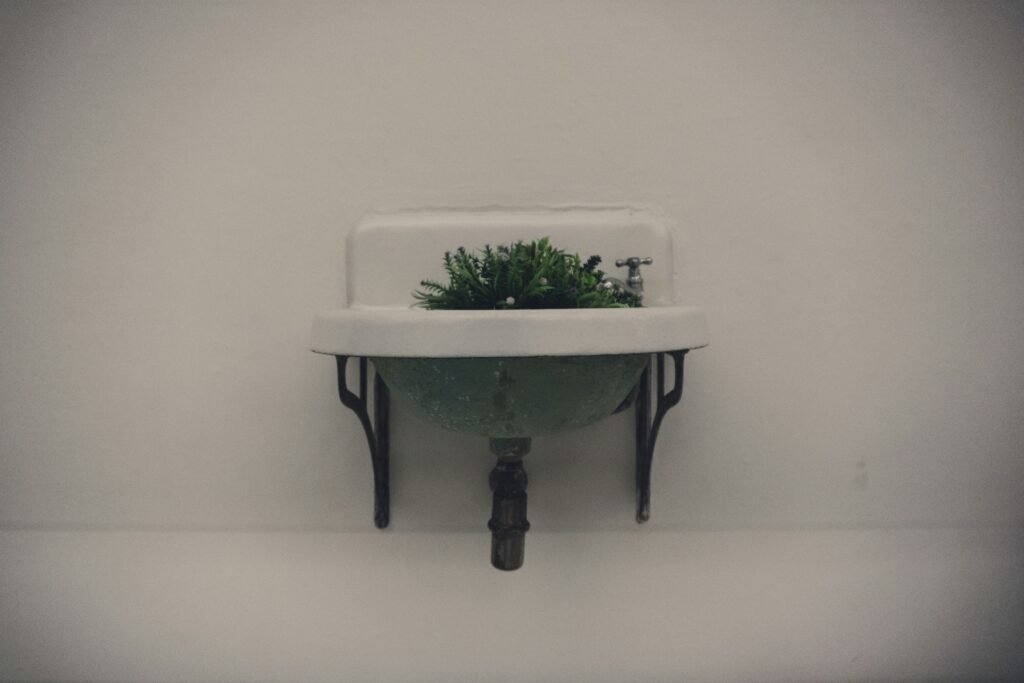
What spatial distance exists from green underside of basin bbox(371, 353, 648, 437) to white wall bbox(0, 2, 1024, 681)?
0.66 feet

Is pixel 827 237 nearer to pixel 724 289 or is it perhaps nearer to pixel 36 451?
pixel 724 289

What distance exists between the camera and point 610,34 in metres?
0.76

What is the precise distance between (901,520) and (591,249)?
0.55 meters

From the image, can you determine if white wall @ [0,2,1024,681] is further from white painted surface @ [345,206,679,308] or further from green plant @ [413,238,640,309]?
green plant @ [413,238,640,309]

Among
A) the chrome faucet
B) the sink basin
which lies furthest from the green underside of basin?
the chrome faucet

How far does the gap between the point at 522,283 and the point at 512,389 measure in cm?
11

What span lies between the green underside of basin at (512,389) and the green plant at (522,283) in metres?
0.07

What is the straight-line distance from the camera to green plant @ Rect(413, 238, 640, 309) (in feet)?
1.89

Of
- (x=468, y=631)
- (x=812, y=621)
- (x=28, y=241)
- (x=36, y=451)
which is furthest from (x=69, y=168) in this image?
(x=812, y=621)

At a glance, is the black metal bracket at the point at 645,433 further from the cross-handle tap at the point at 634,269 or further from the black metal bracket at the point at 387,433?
the cross-handle tap at the point at 634,269

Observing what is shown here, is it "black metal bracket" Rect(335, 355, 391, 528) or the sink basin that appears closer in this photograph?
the sink basin

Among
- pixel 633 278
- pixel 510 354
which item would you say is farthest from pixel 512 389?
pixel 633 278

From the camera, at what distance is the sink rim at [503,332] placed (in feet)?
1.61

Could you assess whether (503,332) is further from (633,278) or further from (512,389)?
(633,278)
